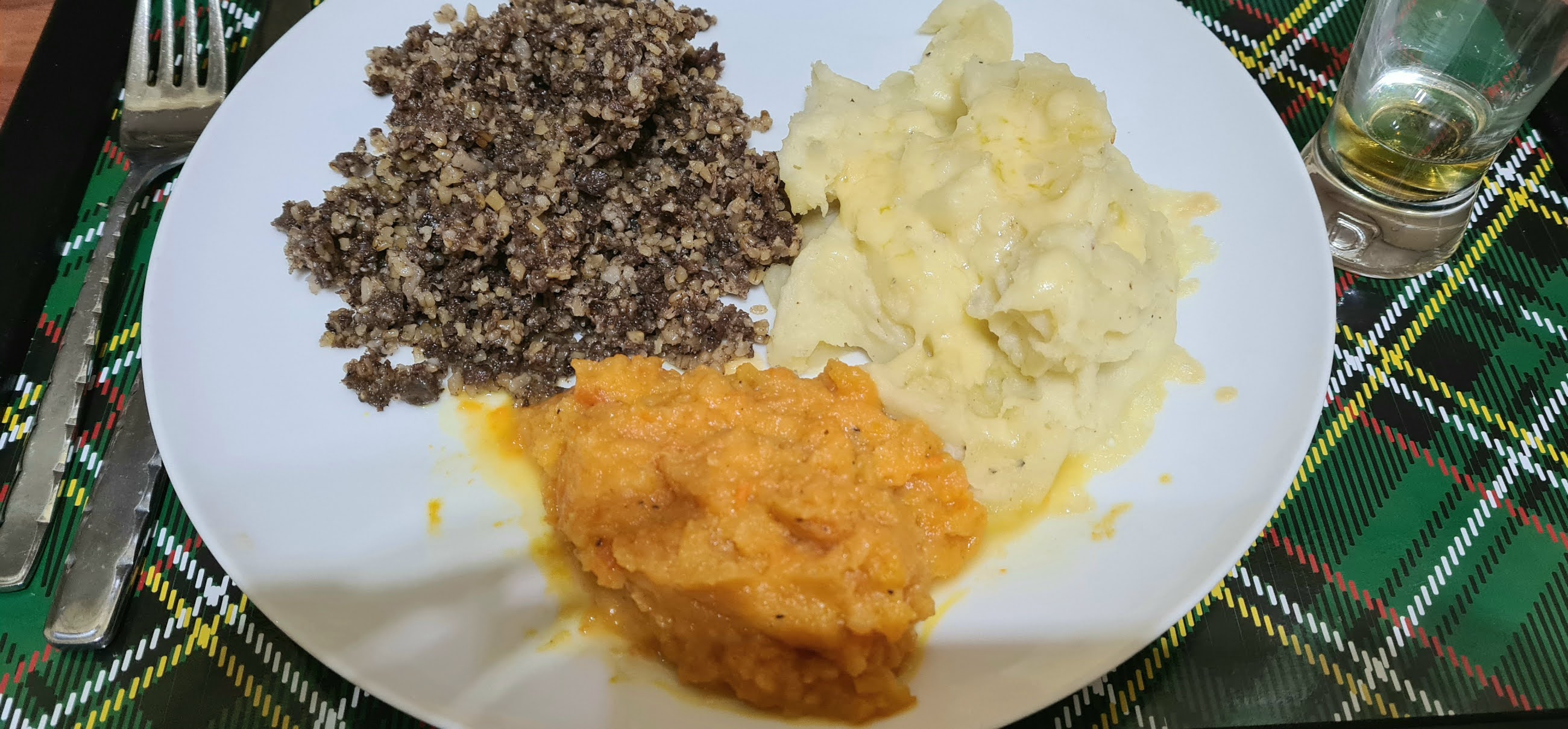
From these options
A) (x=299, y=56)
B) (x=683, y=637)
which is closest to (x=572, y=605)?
(x=683, y=637)

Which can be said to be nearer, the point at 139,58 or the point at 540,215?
the point at 540,215

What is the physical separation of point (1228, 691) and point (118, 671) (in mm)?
2943

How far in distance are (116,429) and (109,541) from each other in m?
0.34

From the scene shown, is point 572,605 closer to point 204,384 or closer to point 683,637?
point 683,637

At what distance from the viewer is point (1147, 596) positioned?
2.04 meters

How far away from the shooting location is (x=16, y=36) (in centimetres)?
339

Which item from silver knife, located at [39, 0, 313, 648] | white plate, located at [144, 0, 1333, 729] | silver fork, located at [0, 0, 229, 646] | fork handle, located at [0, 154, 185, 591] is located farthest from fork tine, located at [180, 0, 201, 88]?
silver knife, located at [39, 0, 313, 648]

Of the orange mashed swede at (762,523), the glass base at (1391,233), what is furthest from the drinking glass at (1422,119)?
the orange mashed swede at (762,523)

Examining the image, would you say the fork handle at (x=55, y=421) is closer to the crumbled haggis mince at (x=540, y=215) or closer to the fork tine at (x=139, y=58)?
the fork tine at (x=139, y=58)

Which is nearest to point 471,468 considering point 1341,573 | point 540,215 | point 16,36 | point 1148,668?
point 540,215

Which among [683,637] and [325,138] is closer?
[683,637]

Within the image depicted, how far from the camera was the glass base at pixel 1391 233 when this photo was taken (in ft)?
9.91

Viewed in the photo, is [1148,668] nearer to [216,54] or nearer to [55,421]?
[55,421]

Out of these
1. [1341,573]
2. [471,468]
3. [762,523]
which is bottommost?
[471,468]
